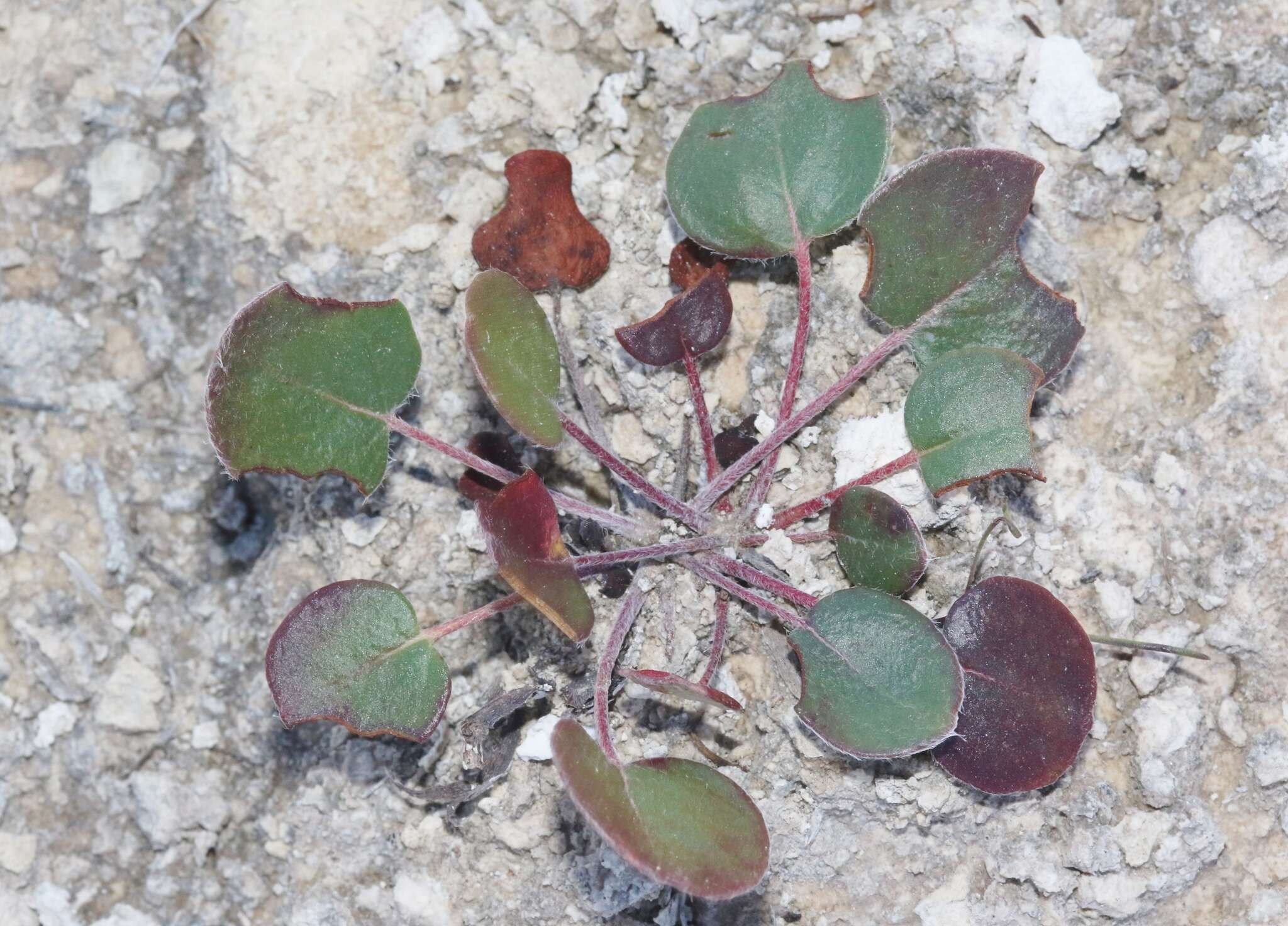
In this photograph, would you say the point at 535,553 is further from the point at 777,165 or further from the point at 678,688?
the point at 777,165

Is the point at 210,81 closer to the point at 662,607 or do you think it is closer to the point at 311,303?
the point at 311,303

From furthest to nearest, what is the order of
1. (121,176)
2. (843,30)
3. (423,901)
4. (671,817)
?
(121,176) → (843,30) → (423,901) → (671,817)

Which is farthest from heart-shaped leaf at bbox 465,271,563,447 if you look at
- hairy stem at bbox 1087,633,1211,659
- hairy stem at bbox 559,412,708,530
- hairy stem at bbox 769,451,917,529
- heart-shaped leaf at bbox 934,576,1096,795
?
hairy stem at bbox 1087,633,1211,659

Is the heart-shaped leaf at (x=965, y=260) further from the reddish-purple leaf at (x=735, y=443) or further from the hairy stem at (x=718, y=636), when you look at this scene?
the hairy stem at (x=718, y=636)

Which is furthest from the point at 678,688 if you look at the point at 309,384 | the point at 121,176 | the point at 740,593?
the point at 121,176

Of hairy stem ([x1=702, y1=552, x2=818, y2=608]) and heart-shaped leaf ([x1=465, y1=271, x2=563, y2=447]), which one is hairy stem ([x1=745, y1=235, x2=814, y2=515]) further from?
heart-shaped leaf ([x1=465, y1=271, x2=563, y2=447])

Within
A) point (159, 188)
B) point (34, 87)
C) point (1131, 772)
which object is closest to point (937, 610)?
point (1131, 772)
